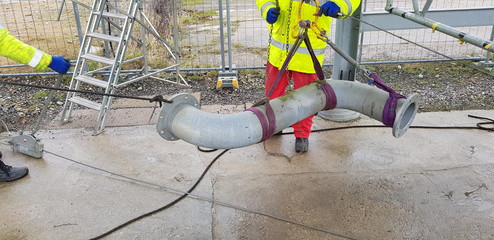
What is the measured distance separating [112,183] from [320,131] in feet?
7.04

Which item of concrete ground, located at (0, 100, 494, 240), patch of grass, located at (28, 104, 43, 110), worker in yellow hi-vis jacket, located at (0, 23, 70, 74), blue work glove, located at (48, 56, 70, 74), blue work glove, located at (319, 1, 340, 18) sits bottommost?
concrete ground, located at (0, 100, 494, 240)

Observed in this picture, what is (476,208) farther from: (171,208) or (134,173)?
(134,173)

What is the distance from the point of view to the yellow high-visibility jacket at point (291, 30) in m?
3.15

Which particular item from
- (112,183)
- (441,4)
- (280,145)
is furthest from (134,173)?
(441,4)

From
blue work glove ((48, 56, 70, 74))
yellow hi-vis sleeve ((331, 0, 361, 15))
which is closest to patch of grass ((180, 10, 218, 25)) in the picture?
blue work glove ((48, 56, 70, 74))

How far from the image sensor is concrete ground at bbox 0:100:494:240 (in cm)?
275

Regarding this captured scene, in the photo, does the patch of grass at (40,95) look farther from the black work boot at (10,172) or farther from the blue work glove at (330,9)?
the blue work glove at (330,9)

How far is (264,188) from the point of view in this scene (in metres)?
3.19

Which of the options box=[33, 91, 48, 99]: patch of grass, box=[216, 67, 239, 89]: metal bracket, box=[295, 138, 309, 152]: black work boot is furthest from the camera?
box=[216, 67, 239, 89]: metal bracket

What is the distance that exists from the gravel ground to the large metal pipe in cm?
Answer: 239

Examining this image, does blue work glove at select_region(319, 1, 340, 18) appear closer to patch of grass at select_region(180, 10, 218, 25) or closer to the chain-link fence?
the chain-link fence

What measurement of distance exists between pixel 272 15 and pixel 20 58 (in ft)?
6.69

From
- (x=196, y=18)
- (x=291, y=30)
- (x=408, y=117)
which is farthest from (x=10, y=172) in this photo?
(x=196, y=18)

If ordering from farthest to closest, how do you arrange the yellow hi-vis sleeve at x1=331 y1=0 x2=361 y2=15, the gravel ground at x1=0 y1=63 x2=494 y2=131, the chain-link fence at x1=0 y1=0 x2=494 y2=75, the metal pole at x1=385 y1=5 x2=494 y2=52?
the chain-link fence at x1=0 y1=0 x2=494 y2=75, the gravel ground at x1=0 y1=63 x2=494 y2=131, the yellow hi-vis sleeve at x1=331 y1=0 x2=361 y2=15, the metal pole at x1=385 y1=5 x2=494 y2=52
